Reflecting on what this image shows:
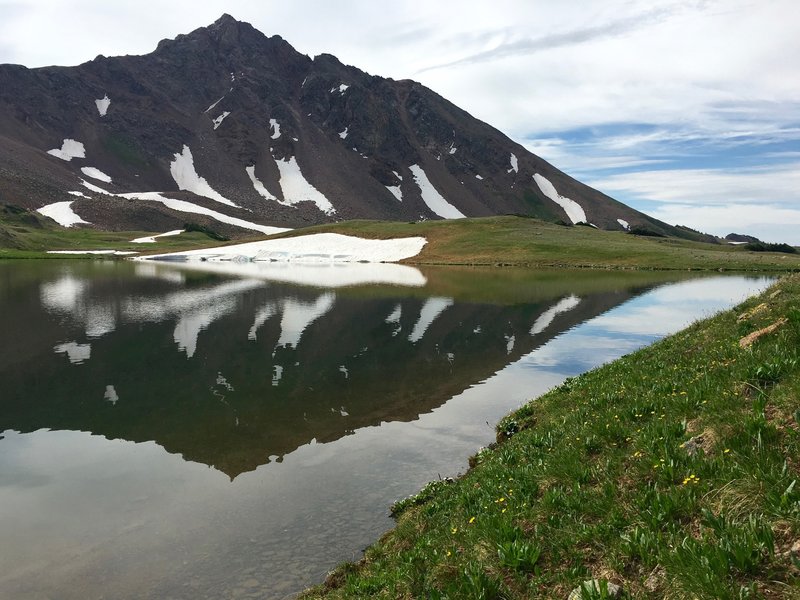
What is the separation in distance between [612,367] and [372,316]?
2805 centimetres

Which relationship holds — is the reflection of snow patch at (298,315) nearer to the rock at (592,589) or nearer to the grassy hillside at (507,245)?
the rock at (592,589)

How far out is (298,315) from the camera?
152 ft

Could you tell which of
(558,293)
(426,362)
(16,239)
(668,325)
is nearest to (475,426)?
(426,362)

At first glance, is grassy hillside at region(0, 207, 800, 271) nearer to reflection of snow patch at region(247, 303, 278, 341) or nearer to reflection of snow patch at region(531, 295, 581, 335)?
reflection of snow patch at region(531, 295, 581, 335)

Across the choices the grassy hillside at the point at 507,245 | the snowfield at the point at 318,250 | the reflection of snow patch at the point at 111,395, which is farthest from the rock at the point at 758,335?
the snowfield at the point at 318,250

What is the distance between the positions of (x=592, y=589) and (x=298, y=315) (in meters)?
41.5

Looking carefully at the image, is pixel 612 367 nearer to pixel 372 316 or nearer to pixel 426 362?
pixel 426 362

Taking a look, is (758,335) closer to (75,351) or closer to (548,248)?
(75,351)

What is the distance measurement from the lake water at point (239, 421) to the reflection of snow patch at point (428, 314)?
402 millimetres

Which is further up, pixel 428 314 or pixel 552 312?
pixel 552 312

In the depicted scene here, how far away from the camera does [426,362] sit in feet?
98.5

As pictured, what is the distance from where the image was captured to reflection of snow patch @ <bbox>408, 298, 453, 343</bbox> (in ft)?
124

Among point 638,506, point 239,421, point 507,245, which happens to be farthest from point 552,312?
point 507,245

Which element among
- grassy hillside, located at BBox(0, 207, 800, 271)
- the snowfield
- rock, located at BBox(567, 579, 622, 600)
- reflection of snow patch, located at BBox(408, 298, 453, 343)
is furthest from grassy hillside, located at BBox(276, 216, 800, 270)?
rock, located at BBox(567, 579, 622, 600)
